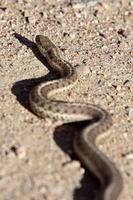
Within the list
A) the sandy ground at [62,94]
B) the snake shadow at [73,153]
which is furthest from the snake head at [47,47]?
the snake shadow at [73,153]

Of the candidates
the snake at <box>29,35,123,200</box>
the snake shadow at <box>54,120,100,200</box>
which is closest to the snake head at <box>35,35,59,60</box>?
the snake at <box>29,35,123,200</box>

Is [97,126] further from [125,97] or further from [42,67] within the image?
[42,67]

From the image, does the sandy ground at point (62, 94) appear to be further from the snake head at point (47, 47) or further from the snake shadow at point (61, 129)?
the snake head at point (47, 47)

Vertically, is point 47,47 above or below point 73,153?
above

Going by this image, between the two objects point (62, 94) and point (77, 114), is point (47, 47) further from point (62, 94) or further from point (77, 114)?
point (77, 114)

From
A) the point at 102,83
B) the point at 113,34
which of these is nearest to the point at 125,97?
the point at 102,83

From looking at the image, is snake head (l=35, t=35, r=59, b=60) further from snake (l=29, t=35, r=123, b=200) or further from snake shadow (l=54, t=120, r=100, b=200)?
snake shadow (l=54, t=120, r=100, b=200)

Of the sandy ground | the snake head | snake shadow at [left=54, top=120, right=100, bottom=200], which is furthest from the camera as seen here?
the snake head

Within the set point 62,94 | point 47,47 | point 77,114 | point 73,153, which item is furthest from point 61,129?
point 47,47
